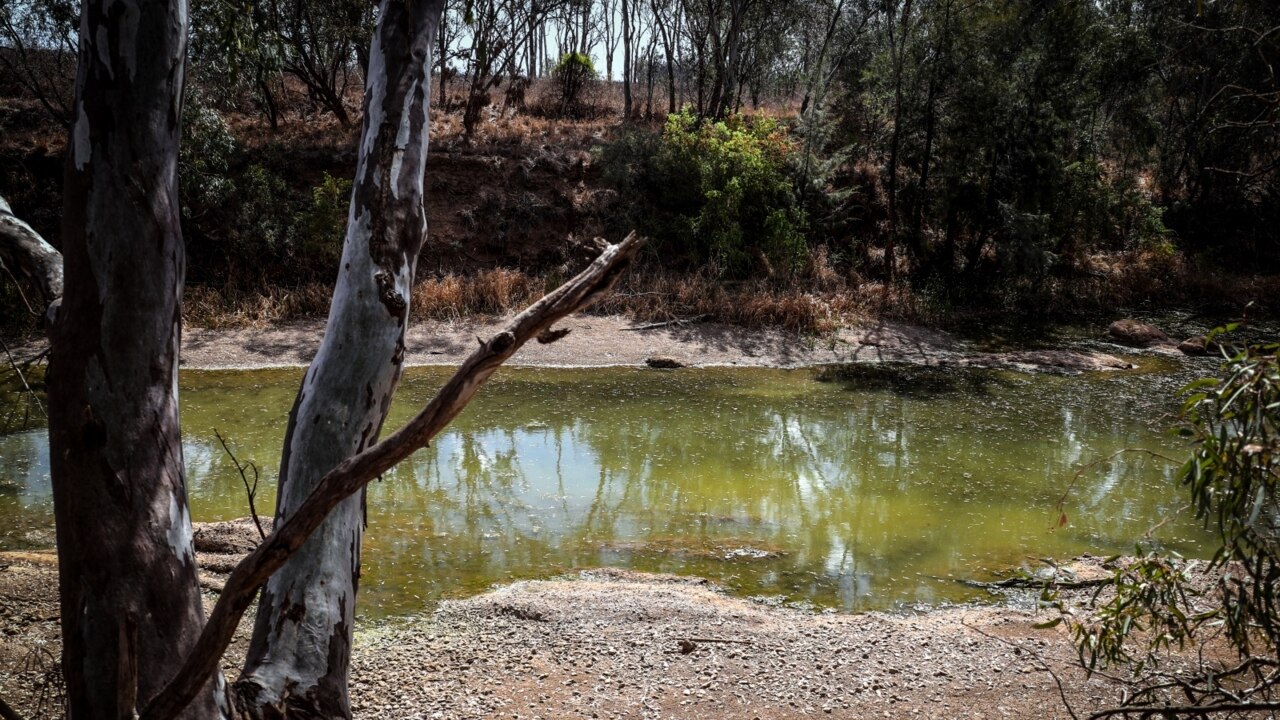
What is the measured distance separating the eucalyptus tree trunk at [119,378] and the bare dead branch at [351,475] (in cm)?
18

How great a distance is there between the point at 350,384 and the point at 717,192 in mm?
15246

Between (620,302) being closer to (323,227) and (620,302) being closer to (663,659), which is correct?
(323,227)

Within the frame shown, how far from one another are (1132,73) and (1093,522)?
15866 mm

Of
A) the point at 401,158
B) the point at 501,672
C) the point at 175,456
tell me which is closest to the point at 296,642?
the point at 175,456

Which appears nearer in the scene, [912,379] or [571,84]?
[912,379]

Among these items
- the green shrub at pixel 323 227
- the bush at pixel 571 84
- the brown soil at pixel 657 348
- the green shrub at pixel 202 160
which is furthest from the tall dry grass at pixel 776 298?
the bush at pixel 571 84

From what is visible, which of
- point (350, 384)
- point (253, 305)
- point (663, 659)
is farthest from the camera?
point (253, 305)

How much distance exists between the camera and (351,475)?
6.76ft

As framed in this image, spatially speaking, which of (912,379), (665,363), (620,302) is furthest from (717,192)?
(912,379)

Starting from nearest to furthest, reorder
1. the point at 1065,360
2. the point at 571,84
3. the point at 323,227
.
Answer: the point at 1065,360, the point at 323,227, the point at 571,84

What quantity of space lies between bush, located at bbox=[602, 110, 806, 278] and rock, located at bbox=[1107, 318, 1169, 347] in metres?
5.79

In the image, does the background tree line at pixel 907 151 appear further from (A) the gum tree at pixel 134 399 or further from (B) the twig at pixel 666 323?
(A) the gum tree at pixel 134 399

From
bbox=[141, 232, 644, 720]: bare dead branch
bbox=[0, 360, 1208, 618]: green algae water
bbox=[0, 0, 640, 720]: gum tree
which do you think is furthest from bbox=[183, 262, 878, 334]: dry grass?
bbox=[0, 0, 640, 720]: gum tree

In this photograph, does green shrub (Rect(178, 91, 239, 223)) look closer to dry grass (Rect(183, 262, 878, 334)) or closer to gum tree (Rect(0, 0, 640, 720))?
dry grass (Rect(183, 262, 878, 334))
